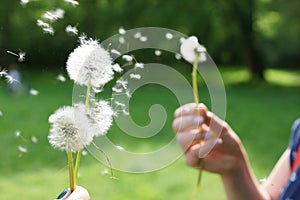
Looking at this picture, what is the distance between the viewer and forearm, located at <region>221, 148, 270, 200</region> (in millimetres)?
688

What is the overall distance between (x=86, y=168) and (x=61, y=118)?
301 cm

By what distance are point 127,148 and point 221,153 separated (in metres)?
3.27

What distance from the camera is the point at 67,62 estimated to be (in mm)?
376

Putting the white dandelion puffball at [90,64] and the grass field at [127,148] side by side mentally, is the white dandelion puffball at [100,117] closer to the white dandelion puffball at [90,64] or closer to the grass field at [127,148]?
the white dandelion puffball at [90,64]

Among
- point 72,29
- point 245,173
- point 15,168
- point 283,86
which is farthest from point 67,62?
point 283,86

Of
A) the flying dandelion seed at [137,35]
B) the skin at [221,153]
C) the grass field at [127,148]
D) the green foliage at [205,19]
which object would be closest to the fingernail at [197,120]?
the skin at [221,153]

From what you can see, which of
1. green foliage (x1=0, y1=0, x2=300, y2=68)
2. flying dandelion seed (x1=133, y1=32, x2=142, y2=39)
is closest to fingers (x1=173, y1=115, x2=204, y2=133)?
flying dandelion seed (x1=133, y1=32, x2=142, y2=39)

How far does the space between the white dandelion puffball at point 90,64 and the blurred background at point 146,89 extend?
0.02m

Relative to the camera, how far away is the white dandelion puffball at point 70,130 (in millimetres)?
348

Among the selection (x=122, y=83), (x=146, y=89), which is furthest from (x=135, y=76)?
(x=146, y=89)

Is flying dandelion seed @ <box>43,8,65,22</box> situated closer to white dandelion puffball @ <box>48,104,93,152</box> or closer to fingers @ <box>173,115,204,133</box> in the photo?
white dandelion puffball @ <box>48,104,93,152</box>

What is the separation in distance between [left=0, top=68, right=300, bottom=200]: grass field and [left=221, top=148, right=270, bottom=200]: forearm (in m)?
0.35

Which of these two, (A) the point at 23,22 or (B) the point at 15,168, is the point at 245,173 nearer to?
(B) the point at 15,168

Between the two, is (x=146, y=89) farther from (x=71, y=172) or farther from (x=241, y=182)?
(x=71, y=172)
